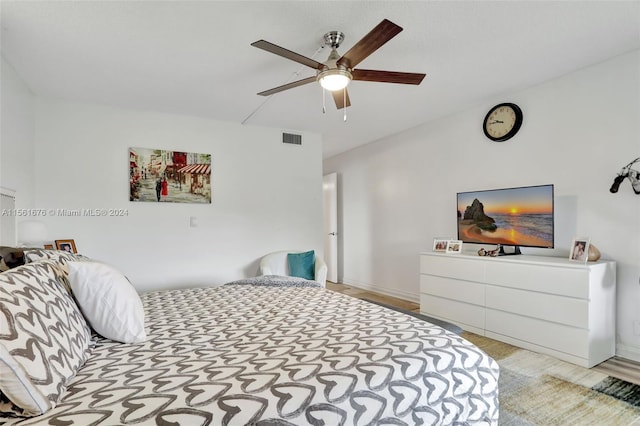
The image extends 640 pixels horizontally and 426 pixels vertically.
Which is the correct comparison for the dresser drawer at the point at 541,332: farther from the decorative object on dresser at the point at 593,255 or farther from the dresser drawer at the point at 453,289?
the decorative object on dresser at the point at 593,255

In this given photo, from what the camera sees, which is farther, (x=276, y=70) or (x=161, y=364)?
(x=276, y=70)

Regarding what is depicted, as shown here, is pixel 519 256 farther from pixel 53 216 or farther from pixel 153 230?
pixel 53 216

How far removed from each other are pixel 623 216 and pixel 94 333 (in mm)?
3761

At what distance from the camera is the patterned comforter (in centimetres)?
89

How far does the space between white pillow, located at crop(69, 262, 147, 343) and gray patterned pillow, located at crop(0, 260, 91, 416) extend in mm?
66

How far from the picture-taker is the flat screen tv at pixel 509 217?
3.03 m

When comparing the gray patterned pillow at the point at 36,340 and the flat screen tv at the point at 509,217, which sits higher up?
the flat screen tv at the point at 509,217

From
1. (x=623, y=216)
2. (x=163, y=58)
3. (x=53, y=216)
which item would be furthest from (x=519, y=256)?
(x=53, y=216)

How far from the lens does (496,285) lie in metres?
3.02

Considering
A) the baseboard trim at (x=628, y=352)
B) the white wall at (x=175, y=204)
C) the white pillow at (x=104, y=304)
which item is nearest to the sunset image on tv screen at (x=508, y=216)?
the baseboard trim at (x=628, y=352)

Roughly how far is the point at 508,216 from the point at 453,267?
2.55ft

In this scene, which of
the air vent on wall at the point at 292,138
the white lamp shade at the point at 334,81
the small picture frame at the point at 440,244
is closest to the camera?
the white lamp shade at the point at 334,81

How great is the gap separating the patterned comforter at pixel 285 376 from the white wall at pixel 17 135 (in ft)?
6.49

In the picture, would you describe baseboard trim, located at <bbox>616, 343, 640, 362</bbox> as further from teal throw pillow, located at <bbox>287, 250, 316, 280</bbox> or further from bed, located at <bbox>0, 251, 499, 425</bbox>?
teal throw pillow, located at <bbox>287, 250, 316, 280</bbox>
